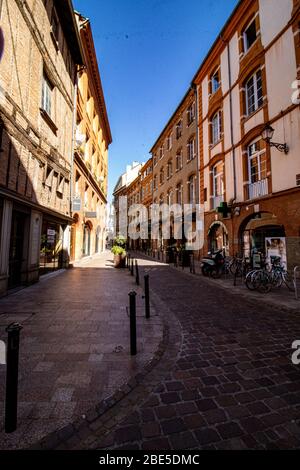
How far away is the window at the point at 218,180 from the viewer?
47.9ft

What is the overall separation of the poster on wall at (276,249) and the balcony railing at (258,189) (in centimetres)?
235

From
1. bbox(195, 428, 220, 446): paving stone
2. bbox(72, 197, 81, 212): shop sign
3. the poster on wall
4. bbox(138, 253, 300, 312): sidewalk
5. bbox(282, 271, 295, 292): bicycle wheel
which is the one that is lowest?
bbox(195, 428, 220, 446): paving stone

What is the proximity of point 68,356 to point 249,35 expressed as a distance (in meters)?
17.5

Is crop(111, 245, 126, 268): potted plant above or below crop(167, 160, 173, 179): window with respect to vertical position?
below

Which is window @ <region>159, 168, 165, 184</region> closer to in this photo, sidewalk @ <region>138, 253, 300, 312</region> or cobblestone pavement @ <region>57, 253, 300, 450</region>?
sidewalk @ <region>138, 253, 300, 312</region>

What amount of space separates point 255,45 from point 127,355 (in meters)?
15.4

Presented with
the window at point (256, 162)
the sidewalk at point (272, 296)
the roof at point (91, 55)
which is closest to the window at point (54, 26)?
the roof at point (91, 55)

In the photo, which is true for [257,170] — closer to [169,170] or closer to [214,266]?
[214,266]

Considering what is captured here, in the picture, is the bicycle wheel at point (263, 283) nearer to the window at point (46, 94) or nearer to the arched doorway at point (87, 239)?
the window at point (46, 94)

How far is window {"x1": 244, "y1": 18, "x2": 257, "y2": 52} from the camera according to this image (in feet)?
40.0

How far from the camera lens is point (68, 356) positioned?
3.16m

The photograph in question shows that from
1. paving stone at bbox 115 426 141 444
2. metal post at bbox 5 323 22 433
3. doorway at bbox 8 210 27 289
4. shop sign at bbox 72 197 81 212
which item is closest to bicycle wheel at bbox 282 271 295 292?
paving stone at bbox 115 426 141 444

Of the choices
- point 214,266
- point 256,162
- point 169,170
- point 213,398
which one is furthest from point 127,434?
point 169,170

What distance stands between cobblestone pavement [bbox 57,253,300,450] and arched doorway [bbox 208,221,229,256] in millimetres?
9779
